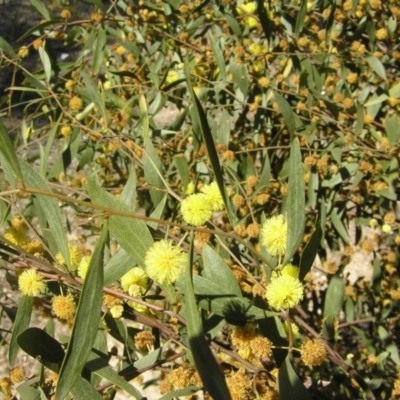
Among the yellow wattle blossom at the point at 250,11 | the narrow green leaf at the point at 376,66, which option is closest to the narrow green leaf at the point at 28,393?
the narrow green leaf at the point at 376,66

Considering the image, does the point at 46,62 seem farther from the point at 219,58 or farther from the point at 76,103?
the point at 219,58

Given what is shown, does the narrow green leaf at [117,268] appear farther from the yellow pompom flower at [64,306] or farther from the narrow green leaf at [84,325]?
the narrow green leaf at [84,325]

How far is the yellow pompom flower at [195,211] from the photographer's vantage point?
0.99 metres

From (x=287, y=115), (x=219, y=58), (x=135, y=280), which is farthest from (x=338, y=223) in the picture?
(x=135, y=280)

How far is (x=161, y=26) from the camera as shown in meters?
2.13

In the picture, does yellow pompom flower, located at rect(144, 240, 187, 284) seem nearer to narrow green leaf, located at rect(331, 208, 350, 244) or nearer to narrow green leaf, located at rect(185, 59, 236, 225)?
narrow green leaf, located at rect(185, 59, 236, 225)

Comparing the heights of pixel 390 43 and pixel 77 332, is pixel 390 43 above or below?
below

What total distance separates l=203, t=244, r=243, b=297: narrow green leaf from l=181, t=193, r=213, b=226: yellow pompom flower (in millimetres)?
66

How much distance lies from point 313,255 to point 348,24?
1.45 m

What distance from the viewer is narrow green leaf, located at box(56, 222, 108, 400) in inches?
29.1

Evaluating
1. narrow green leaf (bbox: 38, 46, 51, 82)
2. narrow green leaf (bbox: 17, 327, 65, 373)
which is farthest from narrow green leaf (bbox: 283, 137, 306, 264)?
narrow green leaf (bbox: 38, 46, 51, 82)

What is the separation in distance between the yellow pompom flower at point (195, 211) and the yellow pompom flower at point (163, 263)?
0.30 ft

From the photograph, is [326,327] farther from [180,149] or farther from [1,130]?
[180,149]

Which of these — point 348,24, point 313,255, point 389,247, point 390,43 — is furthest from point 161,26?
point 313,255
